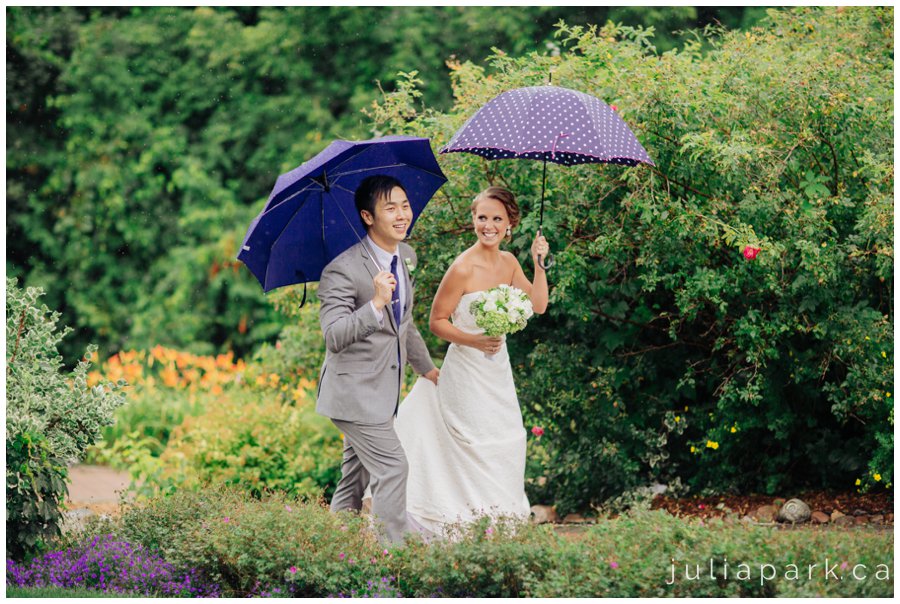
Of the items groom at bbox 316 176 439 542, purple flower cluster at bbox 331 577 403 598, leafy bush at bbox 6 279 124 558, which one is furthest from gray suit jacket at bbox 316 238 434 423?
leafy bush at bbox 6 279 124 558

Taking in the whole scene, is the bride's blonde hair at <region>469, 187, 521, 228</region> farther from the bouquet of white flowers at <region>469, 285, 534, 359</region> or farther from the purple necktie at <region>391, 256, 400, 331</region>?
the purple necktie at <region>391, 256, 400, 331</region>

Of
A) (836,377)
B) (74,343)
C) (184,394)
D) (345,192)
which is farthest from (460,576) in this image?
(74,343)

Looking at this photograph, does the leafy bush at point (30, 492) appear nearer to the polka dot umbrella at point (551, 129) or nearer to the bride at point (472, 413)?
the bride at point (472, 413)

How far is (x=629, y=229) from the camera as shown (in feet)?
20.5

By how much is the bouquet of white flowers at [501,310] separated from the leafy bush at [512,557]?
100 centimetres

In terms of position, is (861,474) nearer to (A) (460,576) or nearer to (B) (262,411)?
(A) (460,576)

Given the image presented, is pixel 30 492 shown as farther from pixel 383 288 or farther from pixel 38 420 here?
pixel 383 288

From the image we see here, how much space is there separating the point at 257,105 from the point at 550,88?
25.4ft

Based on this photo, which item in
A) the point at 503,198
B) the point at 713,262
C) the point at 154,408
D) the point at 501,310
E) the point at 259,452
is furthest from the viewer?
the point at 154,408

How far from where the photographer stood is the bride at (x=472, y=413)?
18.2 ft

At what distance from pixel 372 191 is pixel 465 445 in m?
1.44

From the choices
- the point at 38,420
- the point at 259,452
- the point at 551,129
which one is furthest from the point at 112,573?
the point at 551,129

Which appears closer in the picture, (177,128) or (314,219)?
(314,219)

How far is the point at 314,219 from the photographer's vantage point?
5.24 meters
